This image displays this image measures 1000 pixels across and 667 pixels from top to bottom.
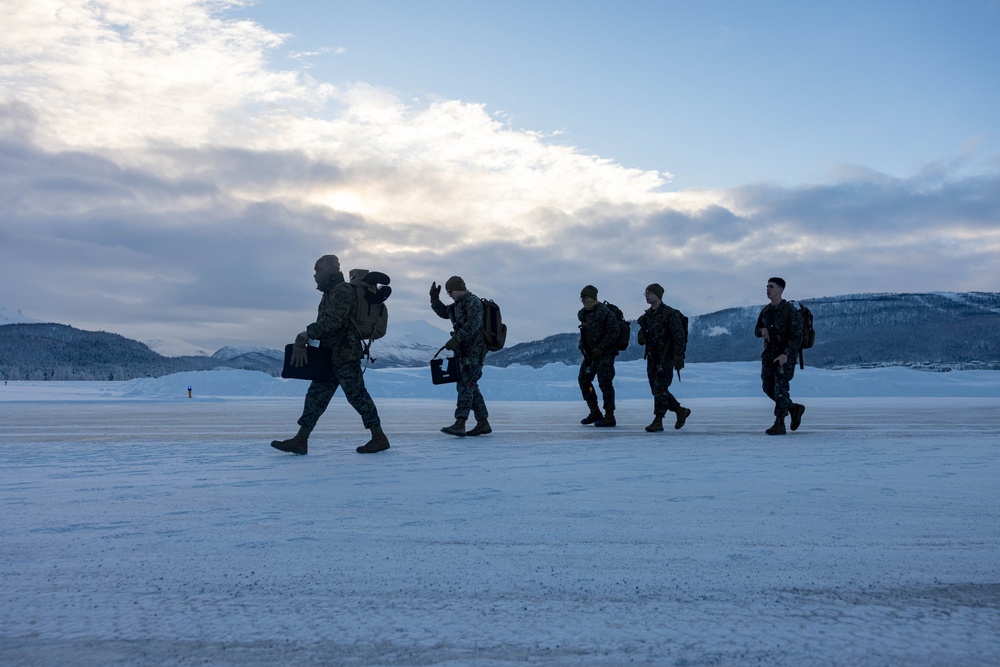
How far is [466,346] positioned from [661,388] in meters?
2.91

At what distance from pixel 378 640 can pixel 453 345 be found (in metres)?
7.10

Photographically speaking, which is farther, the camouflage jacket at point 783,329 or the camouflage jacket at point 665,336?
the camouflage jacket at point 665,336

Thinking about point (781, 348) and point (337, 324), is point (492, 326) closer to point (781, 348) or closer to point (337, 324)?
point (337, 324)

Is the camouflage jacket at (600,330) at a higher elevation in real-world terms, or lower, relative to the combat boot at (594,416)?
higher

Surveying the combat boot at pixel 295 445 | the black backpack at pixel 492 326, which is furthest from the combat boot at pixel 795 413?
the combat boot at pixel 295 445

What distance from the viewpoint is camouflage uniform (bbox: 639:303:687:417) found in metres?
10.2

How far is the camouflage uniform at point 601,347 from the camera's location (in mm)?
10734

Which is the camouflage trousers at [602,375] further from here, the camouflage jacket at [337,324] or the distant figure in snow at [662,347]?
the camouflage jacket at [337,324]

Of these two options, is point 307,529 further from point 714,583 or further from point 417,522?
point 714,583

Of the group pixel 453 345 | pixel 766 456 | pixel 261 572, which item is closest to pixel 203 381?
pixel 453 345

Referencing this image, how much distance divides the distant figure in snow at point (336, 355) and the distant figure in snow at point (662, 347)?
4417 mm

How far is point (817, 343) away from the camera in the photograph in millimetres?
122375

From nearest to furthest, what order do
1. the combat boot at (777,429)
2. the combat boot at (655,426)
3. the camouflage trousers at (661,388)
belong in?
the combat boot at (777,429), the combat boot at (655,426), the camouflage trousers at (661,388)

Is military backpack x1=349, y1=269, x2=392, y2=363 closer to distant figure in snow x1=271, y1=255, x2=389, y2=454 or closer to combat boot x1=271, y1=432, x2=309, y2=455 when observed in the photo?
distant figure in snow x1=271, y1=255, x2=389, y2=454
